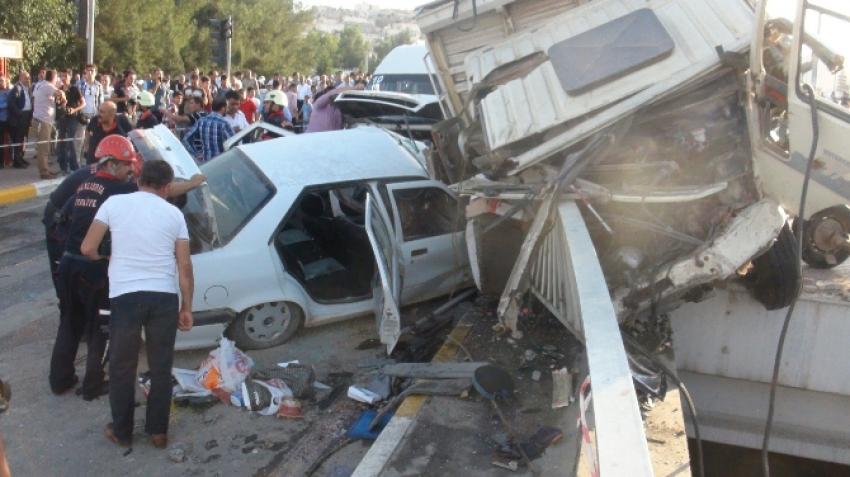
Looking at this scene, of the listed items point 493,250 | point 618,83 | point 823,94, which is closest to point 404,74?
point 493,250

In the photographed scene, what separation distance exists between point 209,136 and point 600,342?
716cm

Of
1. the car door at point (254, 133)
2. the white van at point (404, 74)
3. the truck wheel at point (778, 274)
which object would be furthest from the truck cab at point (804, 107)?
the white van at point (404, 74)

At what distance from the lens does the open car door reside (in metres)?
5.20

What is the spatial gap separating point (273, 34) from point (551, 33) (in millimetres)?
36940

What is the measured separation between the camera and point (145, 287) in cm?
440

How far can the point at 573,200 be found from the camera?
487 centimetres

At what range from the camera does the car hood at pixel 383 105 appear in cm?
988

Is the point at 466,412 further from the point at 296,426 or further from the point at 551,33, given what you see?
the point at 551,33

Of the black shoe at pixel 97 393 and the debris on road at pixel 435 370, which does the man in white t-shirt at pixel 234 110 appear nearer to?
the black shoe at pixel 97 393

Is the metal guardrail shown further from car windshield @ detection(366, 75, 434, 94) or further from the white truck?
car windshield @ detection(366, 75, 434, 94)

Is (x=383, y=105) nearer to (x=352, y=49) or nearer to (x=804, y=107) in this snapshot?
(x=804, y=107)

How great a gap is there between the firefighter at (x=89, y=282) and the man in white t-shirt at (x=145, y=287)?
38cm

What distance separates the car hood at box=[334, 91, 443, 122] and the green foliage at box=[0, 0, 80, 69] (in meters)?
12.1

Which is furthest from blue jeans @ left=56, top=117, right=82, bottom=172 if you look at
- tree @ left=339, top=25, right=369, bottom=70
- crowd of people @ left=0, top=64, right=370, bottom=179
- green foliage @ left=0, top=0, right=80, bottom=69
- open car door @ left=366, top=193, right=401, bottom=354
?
tree @ left=339, top=25, right=369, bottom=70
